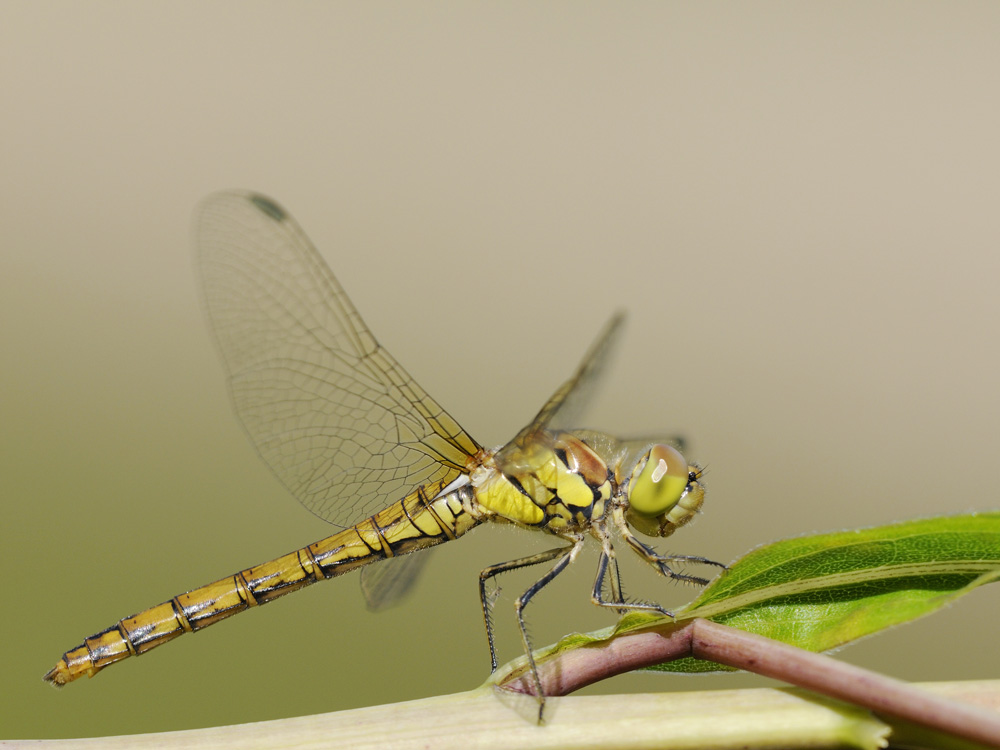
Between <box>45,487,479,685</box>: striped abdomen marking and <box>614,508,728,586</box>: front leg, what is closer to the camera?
<box>614,508,728,586</box>: front leg

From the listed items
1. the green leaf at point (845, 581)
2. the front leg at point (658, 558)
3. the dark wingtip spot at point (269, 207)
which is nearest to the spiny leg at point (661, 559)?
the front leg at point (658, 558)

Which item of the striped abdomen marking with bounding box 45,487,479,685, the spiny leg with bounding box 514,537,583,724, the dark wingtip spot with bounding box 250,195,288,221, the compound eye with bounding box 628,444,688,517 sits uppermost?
the dark wingtip spot with bounding box 250,195,288,221

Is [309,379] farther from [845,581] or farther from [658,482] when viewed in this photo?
[845,581]

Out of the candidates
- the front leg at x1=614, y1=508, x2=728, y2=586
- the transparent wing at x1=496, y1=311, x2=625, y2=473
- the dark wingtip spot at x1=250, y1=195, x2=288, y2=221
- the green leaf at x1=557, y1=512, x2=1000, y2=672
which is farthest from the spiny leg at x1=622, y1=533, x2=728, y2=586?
the dark wingtip spot at x1=250, y1=195, x2=288, y2=221

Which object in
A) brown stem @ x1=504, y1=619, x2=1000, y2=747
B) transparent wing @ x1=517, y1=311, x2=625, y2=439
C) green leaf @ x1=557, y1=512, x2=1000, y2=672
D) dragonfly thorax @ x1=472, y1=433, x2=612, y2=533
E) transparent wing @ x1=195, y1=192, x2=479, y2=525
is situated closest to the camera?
brown stem @ x1=504, y1=619, x2=1000, y2=747

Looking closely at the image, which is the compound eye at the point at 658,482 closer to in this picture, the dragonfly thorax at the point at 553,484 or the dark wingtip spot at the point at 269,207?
the dragonfly thorax at the point at 553,484

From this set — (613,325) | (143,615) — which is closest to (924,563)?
(613,325)

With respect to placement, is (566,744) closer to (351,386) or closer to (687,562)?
(687,562)

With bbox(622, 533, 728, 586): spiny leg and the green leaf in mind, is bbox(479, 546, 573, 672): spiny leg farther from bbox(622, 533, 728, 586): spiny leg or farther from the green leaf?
the green leaf
